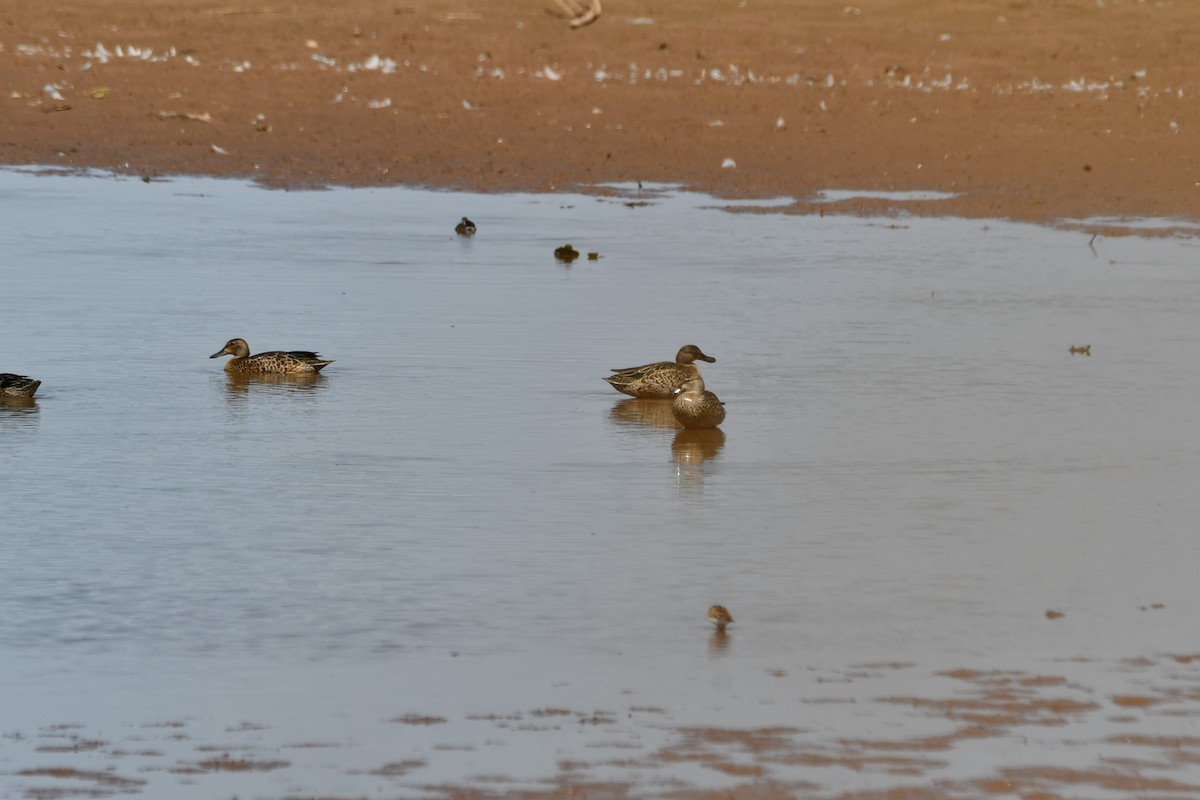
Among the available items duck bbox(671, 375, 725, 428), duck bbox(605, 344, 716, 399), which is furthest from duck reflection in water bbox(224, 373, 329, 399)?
duck bbox(671, 375, 725, 428)

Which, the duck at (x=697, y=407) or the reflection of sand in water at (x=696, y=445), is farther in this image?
the duck at (x=697, y=407)

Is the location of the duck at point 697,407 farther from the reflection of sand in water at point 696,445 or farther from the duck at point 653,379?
the duck at point 653,379

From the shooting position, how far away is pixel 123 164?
24.9 m

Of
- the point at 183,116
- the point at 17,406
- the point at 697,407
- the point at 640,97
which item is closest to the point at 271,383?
the point at 17,406

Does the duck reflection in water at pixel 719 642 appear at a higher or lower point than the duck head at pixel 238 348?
lower

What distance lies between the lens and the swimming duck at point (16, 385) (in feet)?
37.9

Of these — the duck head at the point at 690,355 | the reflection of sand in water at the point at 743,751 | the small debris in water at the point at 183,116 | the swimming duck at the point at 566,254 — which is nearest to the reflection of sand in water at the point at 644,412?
the duck head at the point at 690,355

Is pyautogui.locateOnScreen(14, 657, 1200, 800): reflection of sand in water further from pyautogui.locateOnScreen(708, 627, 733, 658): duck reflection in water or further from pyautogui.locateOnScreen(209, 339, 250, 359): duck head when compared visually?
pyautogui.locateOnScreen(209, 339, 250, 359): duck head

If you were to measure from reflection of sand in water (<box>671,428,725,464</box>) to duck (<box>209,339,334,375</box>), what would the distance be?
268 centimetres

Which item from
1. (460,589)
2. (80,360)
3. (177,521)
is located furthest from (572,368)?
(460,589)

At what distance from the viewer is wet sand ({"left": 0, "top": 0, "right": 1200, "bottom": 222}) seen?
2422 cm

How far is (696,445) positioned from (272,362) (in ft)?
10.2

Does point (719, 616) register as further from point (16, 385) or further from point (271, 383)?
point (271, 383)

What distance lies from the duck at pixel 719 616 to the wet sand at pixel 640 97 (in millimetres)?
14764
